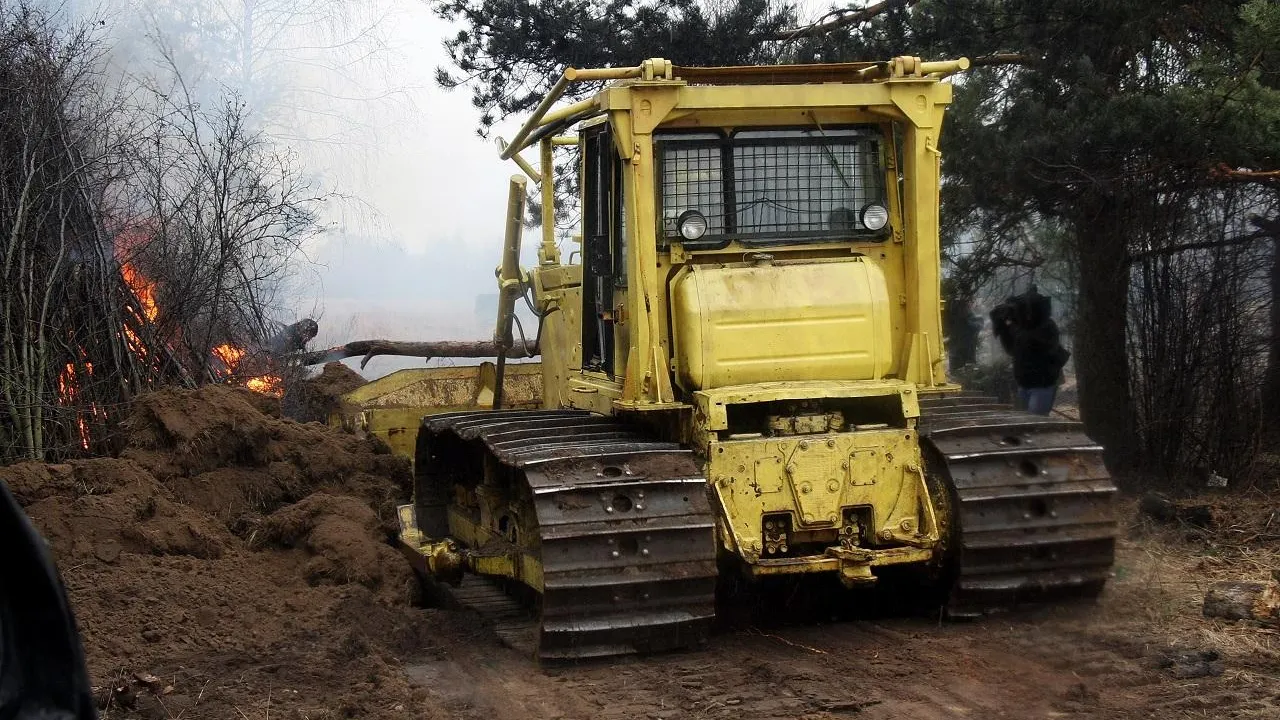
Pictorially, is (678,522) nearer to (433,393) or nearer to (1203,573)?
(1203,573)

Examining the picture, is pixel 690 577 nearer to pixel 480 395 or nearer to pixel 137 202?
pixel 480 395

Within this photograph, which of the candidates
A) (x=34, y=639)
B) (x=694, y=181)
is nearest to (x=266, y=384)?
(x=694, y=181)

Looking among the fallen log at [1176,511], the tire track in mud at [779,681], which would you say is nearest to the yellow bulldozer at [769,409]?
the tire track in mud at [779,681]

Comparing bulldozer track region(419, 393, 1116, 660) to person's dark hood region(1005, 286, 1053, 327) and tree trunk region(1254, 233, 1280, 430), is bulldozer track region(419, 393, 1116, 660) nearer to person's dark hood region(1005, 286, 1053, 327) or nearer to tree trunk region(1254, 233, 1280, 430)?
tree trunk region(1254, 233, 1280, 430)

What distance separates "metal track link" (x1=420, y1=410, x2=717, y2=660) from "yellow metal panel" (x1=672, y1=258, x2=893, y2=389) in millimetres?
639

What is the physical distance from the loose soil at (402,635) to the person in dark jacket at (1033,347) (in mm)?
2792

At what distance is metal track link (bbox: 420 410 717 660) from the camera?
6.36 metres

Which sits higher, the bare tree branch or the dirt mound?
the bare tree branch

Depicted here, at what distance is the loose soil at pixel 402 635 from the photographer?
5938 millimetres

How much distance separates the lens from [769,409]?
7.12 meters

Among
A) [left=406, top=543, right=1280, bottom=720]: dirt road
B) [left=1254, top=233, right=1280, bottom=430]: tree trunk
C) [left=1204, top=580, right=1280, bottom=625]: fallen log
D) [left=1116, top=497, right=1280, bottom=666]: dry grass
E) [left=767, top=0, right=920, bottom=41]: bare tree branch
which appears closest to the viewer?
[left=406, top=543, right=1280, bottom=720]: dirt road

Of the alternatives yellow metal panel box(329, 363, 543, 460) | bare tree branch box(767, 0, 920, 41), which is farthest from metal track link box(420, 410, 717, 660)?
bare tree branch box(767, 0, 920, 41)

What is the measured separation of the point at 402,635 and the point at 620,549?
1.67 metres

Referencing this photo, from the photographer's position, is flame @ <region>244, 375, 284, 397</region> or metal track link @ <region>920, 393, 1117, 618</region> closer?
metal track link @ <region>920, 393, 1117, 618</region>
